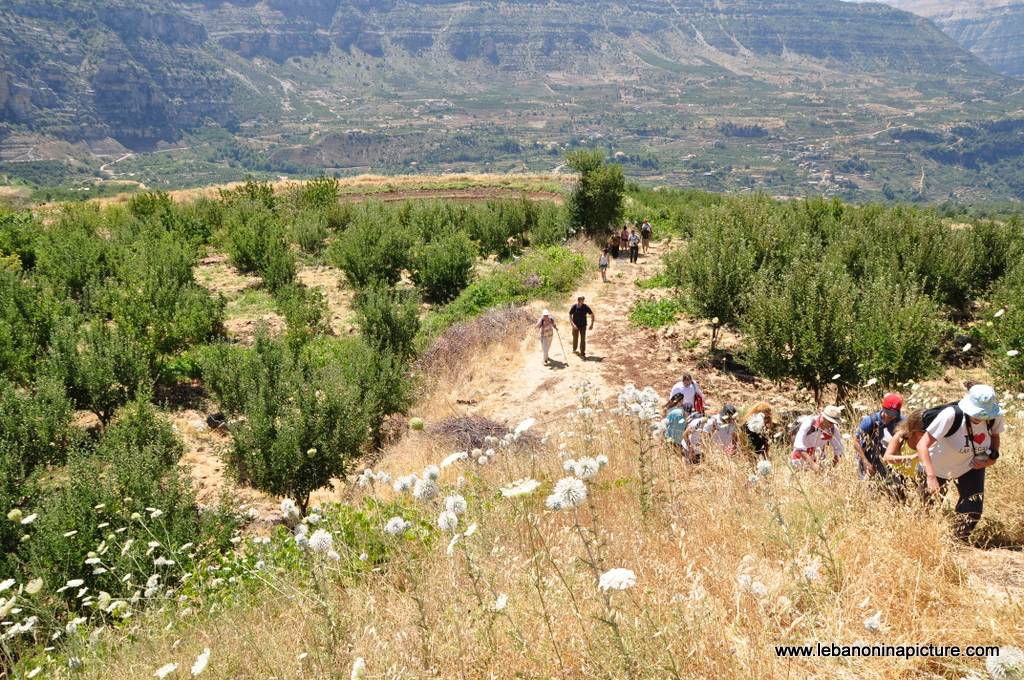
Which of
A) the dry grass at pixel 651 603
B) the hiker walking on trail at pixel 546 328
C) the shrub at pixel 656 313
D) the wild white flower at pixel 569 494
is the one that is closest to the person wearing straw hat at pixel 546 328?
the hiker walking on trail at pixel 546 328

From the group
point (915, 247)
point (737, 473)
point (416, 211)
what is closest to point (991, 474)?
point (737, 473)

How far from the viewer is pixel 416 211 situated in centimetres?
2680

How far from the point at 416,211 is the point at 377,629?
24868 mm

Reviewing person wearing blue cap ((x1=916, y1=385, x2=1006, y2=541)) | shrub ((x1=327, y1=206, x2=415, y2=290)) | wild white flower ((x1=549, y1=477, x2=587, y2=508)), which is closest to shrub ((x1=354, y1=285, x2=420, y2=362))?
shrub ((x1=327, y1=206, x2=415, y2=290))

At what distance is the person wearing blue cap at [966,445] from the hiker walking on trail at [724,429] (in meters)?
1.93

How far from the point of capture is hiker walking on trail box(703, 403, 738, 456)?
21.4ft

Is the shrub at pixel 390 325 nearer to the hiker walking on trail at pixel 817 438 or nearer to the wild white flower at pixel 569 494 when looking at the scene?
the hiker walking on trail at pixel 817 438

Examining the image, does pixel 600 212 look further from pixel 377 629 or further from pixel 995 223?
pixel 377 629

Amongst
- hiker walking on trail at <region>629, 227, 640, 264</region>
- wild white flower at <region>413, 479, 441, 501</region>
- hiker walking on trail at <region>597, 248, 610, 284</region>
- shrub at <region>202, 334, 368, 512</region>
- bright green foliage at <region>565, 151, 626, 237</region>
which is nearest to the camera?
wild white flower at <region>413, 479, 441, 501</region>

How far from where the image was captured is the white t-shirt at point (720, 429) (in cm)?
661

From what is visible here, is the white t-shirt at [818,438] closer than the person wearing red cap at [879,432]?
No

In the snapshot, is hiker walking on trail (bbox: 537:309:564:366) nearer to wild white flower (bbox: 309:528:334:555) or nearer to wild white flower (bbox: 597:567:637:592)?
wild white flower (bbox: 309:528:334:555)

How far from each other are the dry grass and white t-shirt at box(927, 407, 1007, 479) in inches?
18.6

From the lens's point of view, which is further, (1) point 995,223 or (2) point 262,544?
(1) point 995,223
